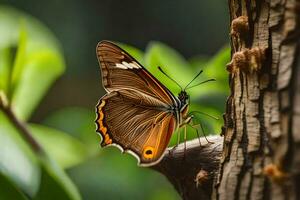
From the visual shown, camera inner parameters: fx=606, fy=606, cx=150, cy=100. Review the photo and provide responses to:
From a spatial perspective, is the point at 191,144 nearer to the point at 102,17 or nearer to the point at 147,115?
the point at 147,115

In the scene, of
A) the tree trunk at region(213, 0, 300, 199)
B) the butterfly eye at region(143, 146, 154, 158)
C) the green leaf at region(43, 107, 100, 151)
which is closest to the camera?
the tree trunk at region(213, 0, 300, 199)

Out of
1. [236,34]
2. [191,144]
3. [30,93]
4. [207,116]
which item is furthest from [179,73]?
[236,34]

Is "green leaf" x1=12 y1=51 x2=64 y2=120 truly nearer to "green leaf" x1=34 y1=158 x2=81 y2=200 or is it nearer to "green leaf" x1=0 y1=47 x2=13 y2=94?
"green leaf" x1=0 y1=47 x2=13 y2=94

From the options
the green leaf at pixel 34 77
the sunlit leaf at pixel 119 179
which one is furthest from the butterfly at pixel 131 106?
the sunlit leaf at pixel 119 179

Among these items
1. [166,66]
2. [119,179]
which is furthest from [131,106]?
[119,179]

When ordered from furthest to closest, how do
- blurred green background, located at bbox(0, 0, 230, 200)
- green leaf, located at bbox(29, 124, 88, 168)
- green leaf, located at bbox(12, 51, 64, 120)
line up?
green leaf, located at bbox(29, 124, 88, 168) → green leaf, located at bbox(12, 51, 64, 120) → blurred green background, located at bbox(0, 0, 230, 200)

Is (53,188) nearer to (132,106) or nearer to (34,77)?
(132,106)

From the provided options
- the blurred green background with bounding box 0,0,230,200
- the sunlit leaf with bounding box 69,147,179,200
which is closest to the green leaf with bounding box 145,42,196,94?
the blurred green background with bounding box 0,0,230,200

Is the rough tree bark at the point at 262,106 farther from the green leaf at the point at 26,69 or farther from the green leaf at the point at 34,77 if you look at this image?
the green leaf at the point at 34,77

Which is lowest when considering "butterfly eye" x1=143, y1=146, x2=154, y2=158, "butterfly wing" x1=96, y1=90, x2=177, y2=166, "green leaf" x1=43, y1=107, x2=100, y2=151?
"green leaf" x1=43, y1=107, x2=100, y2=151
